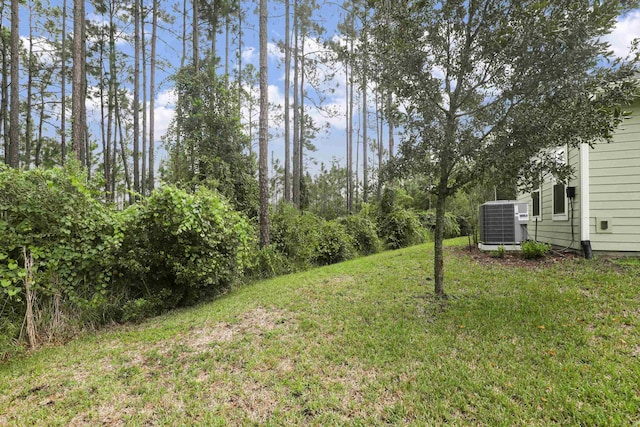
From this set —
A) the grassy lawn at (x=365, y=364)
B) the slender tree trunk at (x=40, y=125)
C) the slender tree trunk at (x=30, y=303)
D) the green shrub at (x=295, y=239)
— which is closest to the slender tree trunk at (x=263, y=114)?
the green shrub at (x=295, y=239)

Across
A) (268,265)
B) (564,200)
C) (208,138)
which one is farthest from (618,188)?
(208,138)

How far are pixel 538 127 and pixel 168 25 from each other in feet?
50.5

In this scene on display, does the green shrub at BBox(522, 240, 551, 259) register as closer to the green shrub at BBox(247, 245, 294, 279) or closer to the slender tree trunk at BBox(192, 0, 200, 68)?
the green shrub at BBox(247, 245, 294, 279)

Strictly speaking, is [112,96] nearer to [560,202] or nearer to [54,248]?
[54,248]

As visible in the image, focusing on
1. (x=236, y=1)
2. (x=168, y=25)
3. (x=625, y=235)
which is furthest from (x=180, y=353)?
(x=168, y=25)

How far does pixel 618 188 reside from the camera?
514cm

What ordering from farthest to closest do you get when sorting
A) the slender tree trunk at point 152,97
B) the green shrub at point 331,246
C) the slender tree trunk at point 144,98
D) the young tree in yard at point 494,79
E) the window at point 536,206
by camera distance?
the slender tree trunk at point 144,98
the slender tree trunk at point 152,97
the green shrub at point 331,246
the window at point 536,206
the young tree in yard at point 494,79

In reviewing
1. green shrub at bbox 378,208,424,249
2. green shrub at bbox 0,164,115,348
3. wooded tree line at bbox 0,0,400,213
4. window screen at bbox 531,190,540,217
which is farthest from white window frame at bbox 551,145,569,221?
green shrub at bbox 0,164,115,348

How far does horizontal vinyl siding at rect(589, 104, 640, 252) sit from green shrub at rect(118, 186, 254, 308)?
6483 millimetres

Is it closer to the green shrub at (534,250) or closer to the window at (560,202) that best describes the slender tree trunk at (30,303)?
the green shrub at (534,250)

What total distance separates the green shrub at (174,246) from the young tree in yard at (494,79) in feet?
9.86

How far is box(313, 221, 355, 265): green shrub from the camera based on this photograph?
26.3 feet

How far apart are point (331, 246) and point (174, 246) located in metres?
4.55

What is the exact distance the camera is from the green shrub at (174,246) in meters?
4.27
